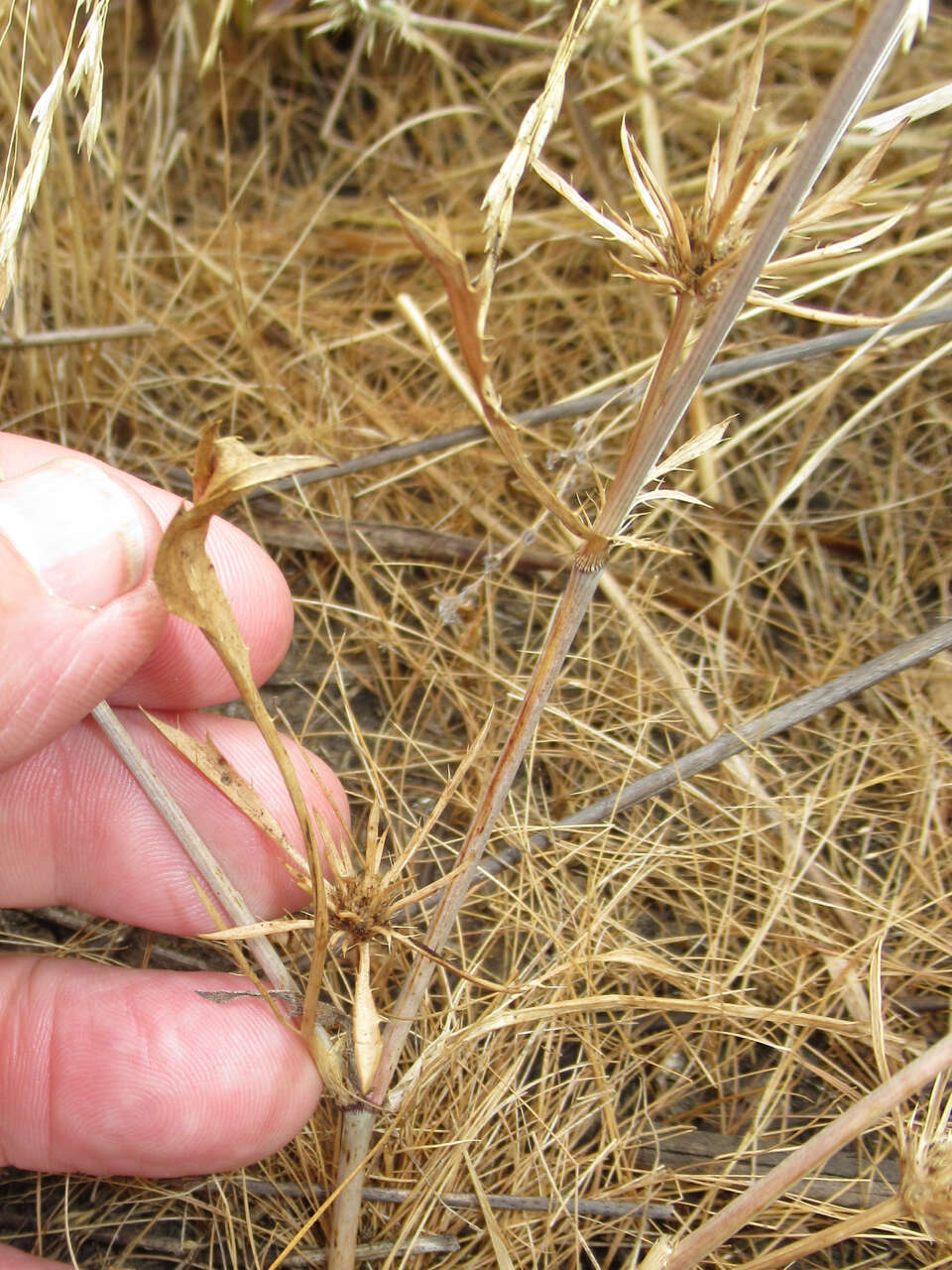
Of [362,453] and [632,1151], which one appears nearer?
[632,1151]

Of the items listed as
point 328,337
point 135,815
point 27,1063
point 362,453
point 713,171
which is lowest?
point 27,1063

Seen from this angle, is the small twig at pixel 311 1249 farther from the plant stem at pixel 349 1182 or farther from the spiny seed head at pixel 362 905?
the spiny seed head at pixel 362 905

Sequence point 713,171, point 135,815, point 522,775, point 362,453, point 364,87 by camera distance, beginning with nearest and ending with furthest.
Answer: point 713,171, point 135,815, point 522,775, point 362,453, point 364,87

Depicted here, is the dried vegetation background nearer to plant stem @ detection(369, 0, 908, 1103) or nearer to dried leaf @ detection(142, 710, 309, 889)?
plant stem @ detection(369, 0, 908, 1103)

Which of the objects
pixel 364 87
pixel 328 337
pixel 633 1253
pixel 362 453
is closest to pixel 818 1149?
pixel 633 1253

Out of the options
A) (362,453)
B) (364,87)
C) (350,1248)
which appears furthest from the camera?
(364,87)

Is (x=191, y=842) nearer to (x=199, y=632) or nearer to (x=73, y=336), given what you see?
(x=199, y=632)

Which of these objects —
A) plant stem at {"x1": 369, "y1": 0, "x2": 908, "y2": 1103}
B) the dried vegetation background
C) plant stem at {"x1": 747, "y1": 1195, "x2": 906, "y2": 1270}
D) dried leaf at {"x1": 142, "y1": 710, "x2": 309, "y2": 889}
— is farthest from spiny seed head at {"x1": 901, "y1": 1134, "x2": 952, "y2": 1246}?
dried leaf at {"x1": 142, "y1": 710, "x2": 309, "y2": 889}

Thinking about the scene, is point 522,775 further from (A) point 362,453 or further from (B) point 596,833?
(A) point 362,453
